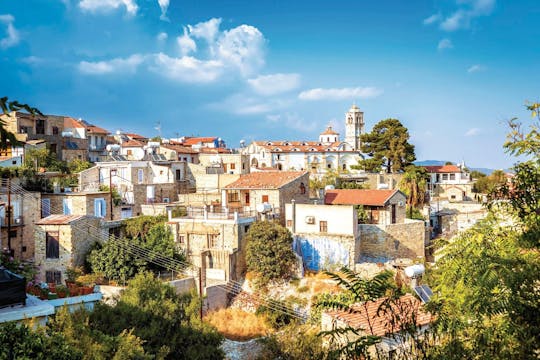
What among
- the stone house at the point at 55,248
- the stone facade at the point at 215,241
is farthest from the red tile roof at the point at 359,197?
the stone house at the point at 55,248

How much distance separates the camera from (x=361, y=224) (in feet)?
108

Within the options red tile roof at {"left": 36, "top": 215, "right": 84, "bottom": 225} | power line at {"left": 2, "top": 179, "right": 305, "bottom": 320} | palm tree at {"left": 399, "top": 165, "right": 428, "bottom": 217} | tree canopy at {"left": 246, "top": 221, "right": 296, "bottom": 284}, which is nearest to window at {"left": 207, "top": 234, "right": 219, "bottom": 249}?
power line at {"left": 2, "top": 179, "right": 305, "bottom": 320}

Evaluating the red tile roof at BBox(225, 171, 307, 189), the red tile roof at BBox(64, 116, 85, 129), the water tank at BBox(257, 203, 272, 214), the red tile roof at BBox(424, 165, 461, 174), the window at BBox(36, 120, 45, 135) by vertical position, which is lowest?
the water tank at BBox(257, 203, 272, 214)

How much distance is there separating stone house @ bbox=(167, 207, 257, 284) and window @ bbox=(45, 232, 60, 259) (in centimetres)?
645

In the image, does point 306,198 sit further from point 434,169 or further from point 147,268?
point 434,169

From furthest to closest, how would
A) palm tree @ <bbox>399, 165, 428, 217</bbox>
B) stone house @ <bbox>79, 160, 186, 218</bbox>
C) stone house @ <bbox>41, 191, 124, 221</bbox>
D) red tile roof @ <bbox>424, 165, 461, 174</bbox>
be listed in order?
red tile roof @ <bbox>424, 165, 461, 174</bbox>, palm tree @ <bbox>399, 165, 428, 217</bbox>, stone house @ <bbox>79, 160, 186, 218</bbox>, stone house @ <bbox>41, 191, 124, 221</bbox>

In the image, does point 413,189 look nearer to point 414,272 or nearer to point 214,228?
point 414,272

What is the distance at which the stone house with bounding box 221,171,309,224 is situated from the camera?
3297cm

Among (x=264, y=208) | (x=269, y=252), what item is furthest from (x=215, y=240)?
(x=264, y=208)

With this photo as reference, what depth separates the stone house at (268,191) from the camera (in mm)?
32969

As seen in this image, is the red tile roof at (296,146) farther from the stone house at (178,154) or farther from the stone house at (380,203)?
the stone house at (380,203)

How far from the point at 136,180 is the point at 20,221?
12.8 meters

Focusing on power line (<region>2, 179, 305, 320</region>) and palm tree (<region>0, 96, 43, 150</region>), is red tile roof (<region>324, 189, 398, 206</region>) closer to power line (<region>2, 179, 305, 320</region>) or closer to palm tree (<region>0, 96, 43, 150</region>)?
power line (<region>2, 179, 305, 320</region>)

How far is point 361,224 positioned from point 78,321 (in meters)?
22.9
